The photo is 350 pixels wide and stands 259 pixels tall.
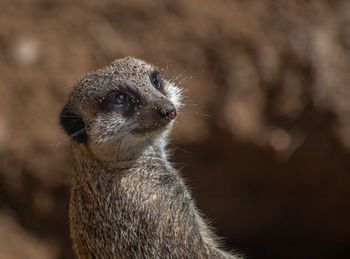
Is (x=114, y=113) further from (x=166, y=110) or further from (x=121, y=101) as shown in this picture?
(x=166, y=110)

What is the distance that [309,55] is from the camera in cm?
445

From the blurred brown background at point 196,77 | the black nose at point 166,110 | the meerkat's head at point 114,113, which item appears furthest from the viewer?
the blurred brown background at point 196,77

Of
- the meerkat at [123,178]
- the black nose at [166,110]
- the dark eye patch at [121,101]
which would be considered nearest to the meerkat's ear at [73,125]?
the meerkat at [123,178]

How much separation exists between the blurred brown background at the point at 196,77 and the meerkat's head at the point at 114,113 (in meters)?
1.89

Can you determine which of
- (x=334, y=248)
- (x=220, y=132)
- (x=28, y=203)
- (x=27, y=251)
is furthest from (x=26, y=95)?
(x=334, y=248)

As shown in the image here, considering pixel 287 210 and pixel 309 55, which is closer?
pixel 309 55

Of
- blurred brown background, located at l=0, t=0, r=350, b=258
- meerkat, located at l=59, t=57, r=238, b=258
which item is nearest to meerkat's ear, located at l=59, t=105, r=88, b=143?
meerkat, located at l=59, t=57, r=238, b=258

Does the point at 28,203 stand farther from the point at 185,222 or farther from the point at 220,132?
the point at 185,222

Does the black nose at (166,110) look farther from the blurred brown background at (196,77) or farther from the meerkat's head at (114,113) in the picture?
the blurred brown background at (196,77)

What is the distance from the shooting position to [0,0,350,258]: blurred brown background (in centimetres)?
448

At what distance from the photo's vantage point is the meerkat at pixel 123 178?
252 centimetres

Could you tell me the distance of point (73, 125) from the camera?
2588 mm

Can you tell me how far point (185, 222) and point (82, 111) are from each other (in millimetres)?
834

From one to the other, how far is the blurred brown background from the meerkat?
190cm
